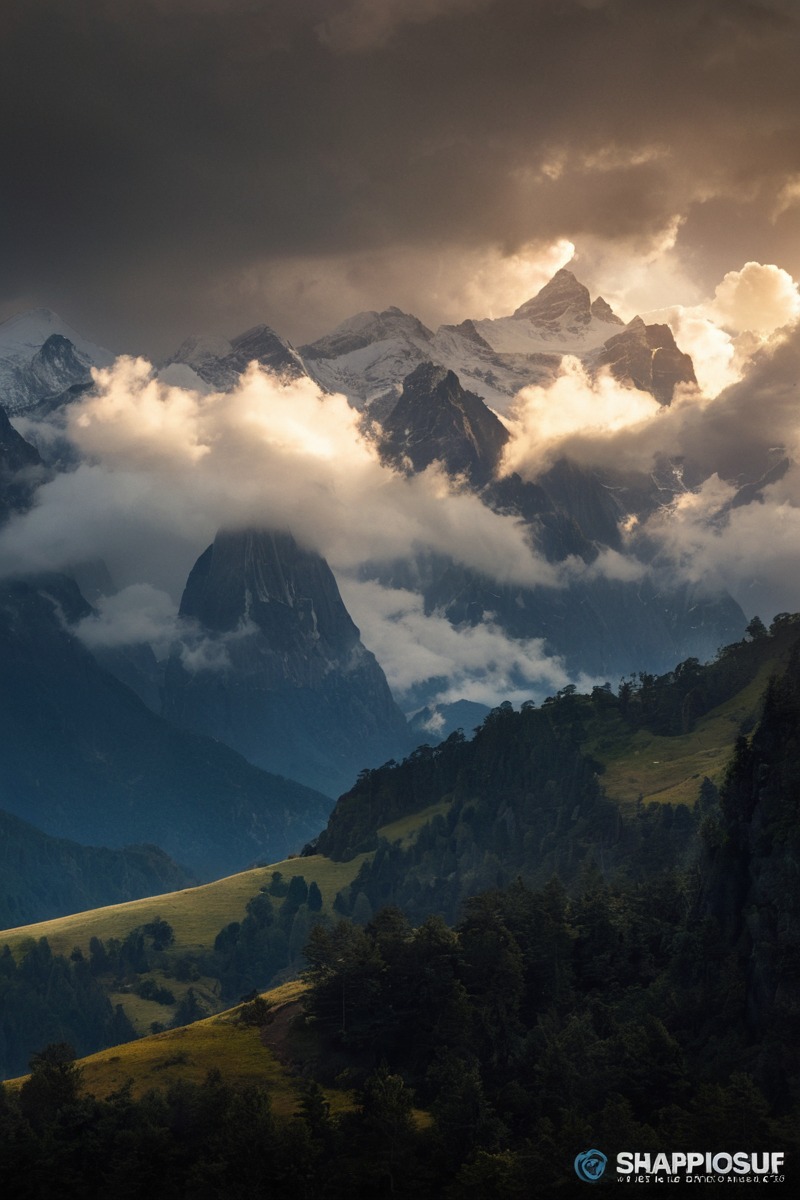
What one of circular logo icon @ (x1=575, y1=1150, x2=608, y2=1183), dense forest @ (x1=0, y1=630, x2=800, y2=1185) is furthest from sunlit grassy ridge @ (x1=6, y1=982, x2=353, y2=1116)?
circular logo icon @ (x1=575, y1=1150, x2=608, y2=1183)

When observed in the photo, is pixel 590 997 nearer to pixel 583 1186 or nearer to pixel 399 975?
pixel 399 975

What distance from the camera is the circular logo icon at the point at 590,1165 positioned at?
121 meters

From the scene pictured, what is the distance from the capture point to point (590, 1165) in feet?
402

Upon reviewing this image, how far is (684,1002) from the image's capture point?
161 meters

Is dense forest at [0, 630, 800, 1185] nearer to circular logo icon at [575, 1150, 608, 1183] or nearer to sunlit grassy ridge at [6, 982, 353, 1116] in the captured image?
circular logo icon at [575, 1150, 608, 1183]

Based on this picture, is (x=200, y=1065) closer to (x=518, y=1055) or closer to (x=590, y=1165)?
(x=518, y=1055)

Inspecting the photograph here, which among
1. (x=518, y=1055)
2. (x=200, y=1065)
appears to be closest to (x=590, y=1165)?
(x=518, y=1055)

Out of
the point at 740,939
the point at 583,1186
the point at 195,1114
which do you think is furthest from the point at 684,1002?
the point at 195,1114

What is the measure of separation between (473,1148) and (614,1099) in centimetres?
1412

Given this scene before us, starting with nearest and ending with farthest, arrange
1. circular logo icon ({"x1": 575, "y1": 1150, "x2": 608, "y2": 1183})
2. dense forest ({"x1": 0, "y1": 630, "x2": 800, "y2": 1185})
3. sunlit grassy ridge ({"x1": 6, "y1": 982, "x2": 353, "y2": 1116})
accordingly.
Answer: circular logo icon ({"x1": 575, "y1": 1150, "x2": 608, "y2": 1183}) < dense forest ({"x1": 0, "y1": 630, "x2": 800, "y2": 1185}) < sunlit grassy ridge ({"x1": 6, "y1": 982, "x2": 353, "y2": 1116})

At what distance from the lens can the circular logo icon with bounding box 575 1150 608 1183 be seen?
12106 cm

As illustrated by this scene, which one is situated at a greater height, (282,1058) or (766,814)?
(766,814)

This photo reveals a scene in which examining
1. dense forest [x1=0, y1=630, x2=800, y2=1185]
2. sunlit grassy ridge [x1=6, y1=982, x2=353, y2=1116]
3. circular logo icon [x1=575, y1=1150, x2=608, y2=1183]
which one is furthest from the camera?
sunlit grassy ridge [x1=6, y1=982, x2=353, y2=1116]

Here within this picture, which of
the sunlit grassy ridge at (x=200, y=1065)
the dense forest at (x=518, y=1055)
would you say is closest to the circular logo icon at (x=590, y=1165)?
the dense forest at (x=518, y=1055)
